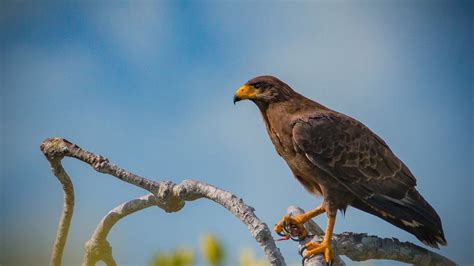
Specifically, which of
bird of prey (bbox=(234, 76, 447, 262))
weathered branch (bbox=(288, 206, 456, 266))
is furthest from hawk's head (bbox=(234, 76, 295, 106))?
weathered branch (bbox=(288, 206, 456, 266))

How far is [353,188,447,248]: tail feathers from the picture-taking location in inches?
162

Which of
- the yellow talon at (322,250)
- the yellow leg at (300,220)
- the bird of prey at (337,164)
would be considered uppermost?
the bird of prey at (337,164)

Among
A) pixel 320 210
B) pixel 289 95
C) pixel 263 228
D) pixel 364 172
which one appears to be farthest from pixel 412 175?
pixel 263 228

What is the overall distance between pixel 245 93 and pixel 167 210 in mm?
1192

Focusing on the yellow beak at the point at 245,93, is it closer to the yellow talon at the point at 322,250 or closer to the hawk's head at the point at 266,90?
the hawk's head at the point at 266,90

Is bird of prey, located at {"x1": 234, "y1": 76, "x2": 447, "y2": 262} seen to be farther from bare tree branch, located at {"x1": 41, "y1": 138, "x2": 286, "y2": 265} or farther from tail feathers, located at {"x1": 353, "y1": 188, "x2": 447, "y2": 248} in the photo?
bare tree branch, located at {"x1": 41, "y1": 138, "x2": 286, "y2": 265}

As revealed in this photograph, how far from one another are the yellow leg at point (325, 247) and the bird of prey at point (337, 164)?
2 cm

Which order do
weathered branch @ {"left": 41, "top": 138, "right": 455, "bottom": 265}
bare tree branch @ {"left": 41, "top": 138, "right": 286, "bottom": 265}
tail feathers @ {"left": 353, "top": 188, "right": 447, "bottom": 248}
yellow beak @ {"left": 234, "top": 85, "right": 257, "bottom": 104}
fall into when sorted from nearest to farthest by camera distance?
bare tree branch @ {"left": 41, "top": 138, "right": 286, "bottom": 265}, weathered branch @ {"left": 41, "top": 138, "right": 455, "bottom": 265}, tail feathers @ {"left": 353, "top": 188, "right": 447, "bottom": 248}, yellow beak @ {"left": 234, "top": 85, "right": 257, "bottom": 104}

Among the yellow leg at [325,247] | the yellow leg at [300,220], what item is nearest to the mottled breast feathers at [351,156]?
the yellow leg at [300,220]

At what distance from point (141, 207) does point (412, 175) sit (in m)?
1.96

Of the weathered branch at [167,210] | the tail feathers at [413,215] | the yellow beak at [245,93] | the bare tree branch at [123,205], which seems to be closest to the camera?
the bare tree branch at [123,205]

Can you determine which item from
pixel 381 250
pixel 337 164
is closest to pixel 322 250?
pixel 381 250

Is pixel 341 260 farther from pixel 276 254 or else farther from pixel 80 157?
pixel 80 157

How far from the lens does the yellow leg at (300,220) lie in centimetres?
418
